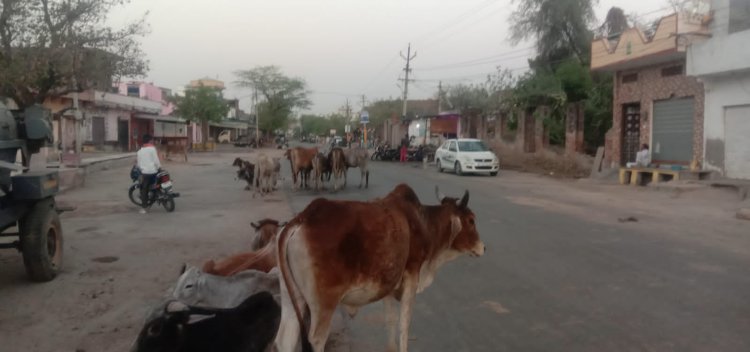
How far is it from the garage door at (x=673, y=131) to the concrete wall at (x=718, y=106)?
117 centimetres

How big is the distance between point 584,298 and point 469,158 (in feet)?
68.5

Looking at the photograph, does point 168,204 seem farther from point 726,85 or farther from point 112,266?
point 726,85

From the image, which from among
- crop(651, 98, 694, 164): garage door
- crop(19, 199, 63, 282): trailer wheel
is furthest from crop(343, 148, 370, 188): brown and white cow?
crop(19, 199, 63, 282): trailer wheel

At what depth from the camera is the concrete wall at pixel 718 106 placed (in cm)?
1956

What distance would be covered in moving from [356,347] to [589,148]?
31.9 meters

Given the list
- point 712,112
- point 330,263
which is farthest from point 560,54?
point 330,263

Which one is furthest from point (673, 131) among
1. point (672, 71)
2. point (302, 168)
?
point (302, 168)

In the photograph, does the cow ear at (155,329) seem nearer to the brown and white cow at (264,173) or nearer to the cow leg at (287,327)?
the cow leg at (287,327)

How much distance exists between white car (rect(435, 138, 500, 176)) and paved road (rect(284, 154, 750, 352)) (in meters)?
16.2

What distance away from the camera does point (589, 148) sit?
3441cm

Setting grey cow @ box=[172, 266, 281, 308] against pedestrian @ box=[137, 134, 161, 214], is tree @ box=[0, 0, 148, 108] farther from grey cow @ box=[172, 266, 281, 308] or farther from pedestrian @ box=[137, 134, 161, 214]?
grey cow @ box=[172, 266, 281, 308]

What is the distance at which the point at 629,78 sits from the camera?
25.8 meters

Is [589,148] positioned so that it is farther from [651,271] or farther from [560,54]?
[651,271]

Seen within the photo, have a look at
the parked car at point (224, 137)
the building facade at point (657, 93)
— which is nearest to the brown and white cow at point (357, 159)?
the building facade at point (657, 93)
